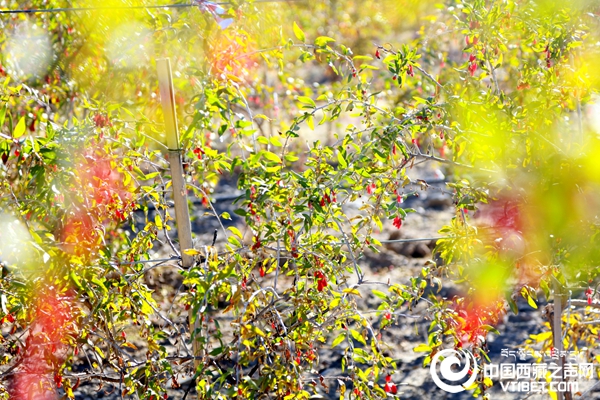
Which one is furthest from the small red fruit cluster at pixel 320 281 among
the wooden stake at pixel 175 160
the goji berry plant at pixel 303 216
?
the wooden stake at pixel 175 160

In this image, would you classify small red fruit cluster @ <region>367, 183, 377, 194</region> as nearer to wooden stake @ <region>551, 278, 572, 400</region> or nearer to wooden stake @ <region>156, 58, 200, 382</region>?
wooden stake @ <region>156, 58, 200, 382</region>

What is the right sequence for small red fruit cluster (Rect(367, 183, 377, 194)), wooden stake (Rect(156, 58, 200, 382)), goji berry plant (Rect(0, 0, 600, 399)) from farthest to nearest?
wooden stake (Rect(156, 58, 200, 382)), small red fruit cluster (Rect(367, 183, 377, 194)), goji berry plant (Rect(0, 0, 600, 399))

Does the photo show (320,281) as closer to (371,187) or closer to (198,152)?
(371,187)

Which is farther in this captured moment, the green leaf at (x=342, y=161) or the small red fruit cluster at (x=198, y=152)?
the small red fruit cluster at (x=198, y=152)

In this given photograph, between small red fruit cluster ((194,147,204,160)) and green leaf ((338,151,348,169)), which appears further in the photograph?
small red fruit cluster ((194,147,204,160))

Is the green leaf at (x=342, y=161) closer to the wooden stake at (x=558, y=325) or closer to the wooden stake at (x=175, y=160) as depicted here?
the wooden stake at (x=175, y=160)

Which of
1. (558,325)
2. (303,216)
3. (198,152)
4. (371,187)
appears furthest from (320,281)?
(558,325)

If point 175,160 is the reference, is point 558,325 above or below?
below

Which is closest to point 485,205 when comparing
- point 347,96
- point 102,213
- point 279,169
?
point 347,96

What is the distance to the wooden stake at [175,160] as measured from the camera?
95.8 inches

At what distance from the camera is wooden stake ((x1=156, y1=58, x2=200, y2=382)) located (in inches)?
95.8

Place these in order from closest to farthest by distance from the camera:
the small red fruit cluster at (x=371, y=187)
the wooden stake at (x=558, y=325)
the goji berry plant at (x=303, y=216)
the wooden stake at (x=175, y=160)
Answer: the goji berry plant at (x=303, y=216)
the small red fruit cluster at (x=371, y=187)
the wooden stake at (x=175, y=160)
the wooden stake at (x=558, y=325)

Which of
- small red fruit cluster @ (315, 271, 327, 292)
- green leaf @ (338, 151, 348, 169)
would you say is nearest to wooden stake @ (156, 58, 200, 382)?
small red fruit cluster @ (315, 271, 327, 292)

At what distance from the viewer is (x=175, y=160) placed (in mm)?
2496
